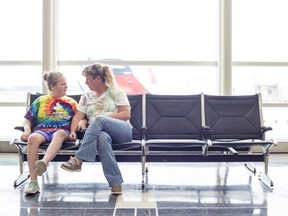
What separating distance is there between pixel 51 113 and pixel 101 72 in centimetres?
63

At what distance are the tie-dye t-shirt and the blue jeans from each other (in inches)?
19.7

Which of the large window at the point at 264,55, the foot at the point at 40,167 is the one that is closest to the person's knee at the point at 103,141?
the foot at the point at 40,167

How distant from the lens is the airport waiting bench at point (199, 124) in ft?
11.8

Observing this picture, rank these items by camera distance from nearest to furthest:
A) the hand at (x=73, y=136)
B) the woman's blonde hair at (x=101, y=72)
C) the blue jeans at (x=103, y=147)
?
the blue jeans at (x=103, y=147) → the hand at (x=73, y=136) → the woman's blonde hair at (x=101, y=72)

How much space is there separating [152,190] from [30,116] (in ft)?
4.52

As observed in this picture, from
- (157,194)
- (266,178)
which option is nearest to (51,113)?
(157,194)

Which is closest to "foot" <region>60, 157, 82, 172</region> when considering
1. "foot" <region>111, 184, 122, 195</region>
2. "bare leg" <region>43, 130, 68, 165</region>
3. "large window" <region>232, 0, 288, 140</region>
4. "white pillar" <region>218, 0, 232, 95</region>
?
"bare leg" <region>43, 130, 68, 165</region>

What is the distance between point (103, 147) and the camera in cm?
315

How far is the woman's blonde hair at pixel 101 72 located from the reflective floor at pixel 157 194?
0.97m

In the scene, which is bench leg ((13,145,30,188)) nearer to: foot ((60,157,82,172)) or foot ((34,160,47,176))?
foot ((34,160,47,176))

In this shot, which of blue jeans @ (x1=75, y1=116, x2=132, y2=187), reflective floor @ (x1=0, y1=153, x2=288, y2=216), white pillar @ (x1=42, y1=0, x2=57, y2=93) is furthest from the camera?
white pillar @ (x1=42, y1=0, x2=57, y2=93)

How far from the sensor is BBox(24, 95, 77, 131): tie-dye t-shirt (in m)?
3.57

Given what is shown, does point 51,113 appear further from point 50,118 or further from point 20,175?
point 20,175

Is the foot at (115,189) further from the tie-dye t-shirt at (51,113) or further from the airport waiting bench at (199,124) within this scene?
the tie-dye t-shirt at (51,113)
